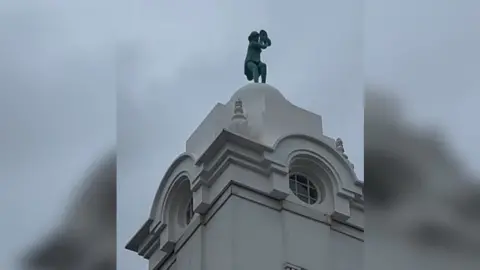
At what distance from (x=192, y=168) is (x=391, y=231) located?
64.1ft

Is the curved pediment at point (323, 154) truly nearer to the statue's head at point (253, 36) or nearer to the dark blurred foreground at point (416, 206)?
the statue's head at point (253, 36)

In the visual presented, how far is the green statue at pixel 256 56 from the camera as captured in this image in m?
34.1

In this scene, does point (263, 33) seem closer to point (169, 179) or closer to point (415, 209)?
point (169, 179)

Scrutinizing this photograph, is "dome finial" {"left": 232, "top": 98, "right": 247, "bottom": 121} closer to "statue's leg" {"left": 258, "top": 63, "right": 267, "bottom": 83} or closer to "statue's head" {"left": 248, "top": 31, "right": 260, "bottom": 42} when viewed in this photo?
"statue's leg" {"left": 258, "top": 63, "right": 267, "bottom": 83}

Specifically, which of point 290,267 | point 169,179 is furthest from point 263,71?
point 290,267

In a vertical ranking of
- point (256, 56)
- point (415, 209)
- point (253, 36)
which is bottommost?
point (415, 209)

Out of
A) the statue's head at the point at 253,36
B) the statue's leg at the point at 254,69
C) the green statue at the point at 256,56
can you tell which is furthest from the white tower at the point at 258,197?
the statue's head at the point at 253,36

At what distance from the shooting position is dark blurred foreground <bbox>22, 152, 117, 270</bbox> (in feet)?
52.7

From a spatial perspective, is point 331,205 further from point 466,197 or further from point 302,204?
point 466,197

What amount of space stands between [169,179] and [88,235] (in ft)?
53.0

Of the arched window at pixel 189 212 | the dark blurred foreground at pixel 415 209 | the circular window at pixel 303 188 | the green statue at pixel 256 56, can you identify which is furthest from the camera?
the green statue at pixel 256 56

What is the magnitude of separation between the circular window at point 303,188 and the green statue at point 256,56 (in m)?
3.31

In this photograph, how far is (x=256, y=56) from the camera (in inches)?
1353

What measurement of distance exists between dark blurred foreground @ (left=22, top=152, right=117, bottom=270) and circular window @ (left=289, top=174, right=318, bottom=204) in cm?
1447
